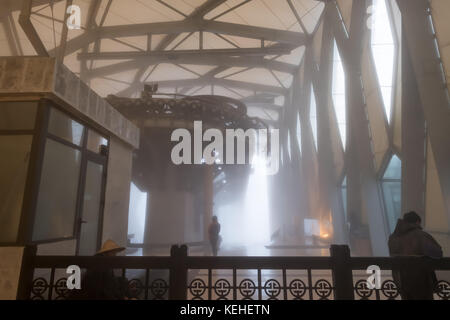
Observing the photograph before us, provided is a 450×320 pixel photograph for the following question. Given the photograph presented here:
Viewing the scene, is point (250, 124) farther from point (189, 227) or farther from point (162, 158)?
point (189, 227)

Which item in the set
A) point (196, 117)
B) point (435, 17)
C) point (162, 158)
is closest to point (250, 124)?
point (196, 117)

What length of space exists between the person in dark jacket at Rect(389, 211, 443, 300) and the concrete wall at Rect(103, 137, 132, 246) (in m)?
6.04

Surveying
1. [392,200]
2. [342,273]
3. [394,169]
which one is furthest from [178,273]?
[392,200]

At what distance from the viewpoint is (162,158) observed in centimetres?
1833

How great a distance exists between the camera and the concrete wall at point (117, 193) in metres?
6.82

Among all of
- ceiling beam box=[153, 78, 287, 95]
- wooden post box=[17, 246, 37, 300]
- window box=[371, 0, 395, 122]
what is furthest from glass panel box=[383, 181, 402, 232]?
ceiling beam box=[153, 78, 287, 95]

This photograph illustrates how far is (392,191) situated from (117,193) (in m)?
10.8

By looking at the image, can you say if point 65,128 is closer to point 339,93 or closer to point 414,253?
point 414,253

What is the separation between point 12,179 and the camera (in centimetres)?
431

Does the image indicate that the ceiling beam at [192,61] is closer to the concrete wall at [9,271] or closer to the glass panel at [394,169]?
the glass panel at [394,169]

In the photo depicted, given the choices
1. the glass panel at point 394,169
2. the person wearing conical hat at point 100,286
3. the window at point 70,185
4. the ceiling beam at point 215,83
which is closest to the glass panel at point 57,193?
the window at point 70,185

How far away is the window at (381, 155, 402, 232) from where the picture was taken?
35.6 ft

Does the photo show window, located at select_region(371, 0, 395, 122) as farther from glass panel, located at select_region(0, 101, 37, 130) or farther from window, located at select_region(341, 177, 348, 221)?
glass panel, located at select_region(0, 101, 37, 130)
